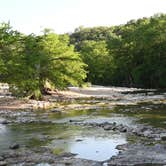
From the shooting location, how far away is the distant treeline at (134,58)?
95.8m

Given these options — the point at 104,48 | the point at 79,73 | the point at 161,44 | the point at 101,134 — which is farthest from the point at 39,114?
the point at 104,48

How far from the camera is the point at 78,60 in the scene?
74.2 meters

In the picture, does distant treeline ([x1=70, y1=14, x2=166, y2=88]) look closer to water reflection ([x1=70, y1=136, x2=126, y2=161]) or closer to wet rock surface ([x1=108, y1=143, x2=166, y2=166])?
water reflection ([x1=70, y1=136, x2=126, y2=161])

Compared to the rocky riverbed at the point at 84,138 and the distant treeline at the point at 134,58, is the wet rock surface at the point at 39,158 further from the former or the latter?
the distant treeline at the point at 134,58

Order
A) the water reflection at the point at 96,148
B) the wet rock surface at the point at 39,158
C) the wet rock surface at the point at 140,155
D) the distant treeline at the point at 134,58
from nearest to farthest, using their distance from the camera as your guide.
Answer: the wet rock surface at the point at 140,155 < the wet rock surface at the point at 39,158 < the water reflection at the point at 96,148 < the distant treeline at the point at 134,58

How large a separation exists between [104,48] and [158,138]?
11082cm

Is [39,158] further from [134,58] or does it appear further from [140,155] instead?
[134,58]

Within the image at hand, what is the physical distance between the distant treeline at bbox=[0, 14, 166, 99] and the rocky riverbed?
4889 millimetres

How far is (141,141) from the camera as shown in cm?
2519

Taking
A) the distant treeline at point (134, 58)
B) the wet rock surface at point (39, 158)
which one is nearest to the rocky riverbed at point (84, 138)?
the wet rock surface at point (39, 158)

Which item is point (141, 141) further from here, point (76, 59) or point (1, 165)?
point (76, 59)

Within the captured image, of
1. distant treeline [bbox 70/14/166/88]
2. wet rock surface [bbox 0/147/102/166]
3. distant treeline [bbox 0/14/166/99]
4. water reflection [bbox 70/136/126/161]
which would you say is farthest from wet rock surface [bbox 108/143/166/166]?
distant treeline [bbox 70/14/166/88]

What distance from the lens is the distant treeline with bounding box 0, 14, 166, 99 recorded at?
136 ft

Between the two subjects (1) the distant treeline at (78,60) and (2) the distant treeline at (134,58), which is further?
(2) the distant treeline at (134,58)
